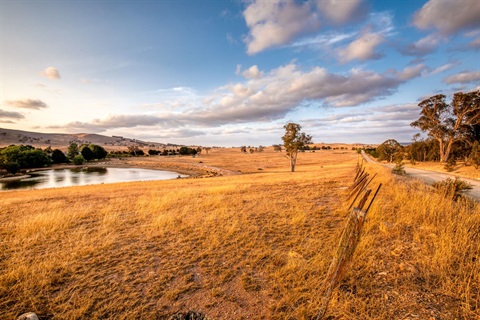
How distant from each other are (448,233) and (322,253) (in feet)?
11.1

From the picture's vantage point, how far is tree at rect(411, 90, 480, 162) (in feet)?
109

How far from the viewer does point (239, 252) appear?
18.5 ft

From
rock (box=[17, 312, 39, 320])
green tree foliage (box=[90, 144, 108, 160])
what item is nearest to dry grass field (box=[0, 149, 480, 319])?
rock (box=[17, 312, 39, 320])

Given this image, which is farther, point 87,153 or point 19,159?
point 87,153

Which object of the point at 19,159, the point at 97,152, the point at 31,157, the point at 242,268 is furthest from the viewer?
the point at 97,152

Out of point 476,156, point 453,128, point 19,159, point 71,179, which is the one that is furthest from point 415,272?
point 19,159

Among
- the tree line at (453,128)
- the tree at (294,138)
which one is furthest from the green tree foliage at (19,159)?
the tree line at (453,128)

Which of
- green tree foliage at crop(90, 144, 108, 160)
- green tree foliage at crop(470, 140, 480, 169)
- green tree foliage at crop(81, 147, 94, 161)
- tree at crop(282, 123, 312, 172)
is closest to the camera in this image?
green tree foliage at crop(470, 140, 480, 169)

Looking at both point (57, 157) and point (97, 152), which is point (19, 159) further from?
point (97, 152)

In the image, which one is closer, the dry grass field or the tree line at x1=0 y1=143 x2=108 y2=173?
the dry grass field

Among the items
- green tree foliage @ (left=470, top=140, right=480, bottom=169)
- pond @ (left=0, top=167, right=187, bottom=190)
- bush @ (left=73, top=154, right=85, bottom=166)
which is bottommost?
pond @ (left=0, top=167, right=187, bottom=190)

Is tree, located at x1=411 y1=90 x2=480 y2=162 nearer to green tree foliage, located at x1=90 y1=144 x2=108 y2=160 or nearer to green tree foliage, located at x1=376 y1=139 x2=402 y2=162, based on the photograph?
green tree foliage, located at x1=376 y1=139 x2=402 y2=162

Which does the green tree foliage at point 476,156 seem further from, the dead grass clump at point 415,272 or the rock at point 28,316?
the rock at point 28,316

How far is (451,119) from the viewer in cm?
3650
